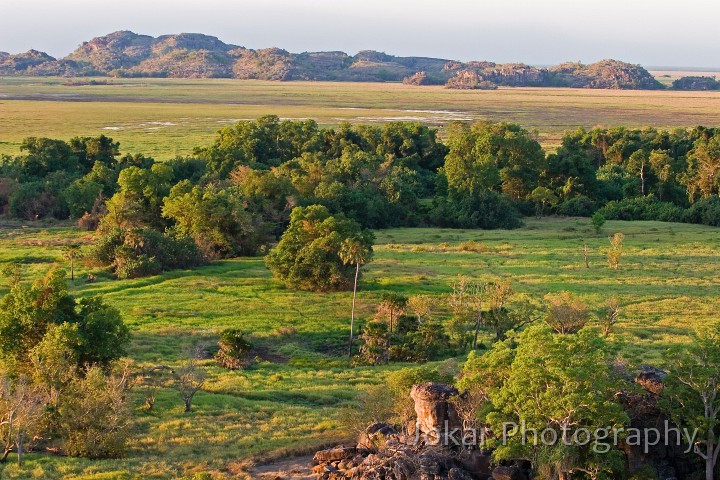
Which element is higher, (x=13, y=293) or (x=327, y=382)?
(x=13, y=293)

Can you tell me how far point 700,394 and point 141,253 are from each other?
32.6 meters

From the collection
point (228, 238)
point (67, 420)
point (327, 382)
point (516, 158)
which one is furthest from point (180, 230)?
point (516, 158)

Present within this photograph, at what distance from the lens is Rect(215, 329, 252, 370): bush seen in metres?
29.6

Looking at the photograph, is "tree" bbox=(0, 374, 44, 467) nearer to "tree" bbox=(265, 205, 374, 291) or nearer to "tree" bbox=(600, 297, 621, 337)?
"tree" bbox=(265, 205, 374, 291)

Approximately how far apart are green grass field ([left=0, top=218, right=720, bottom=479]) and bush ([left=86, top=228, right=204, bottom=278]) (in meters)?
1.11

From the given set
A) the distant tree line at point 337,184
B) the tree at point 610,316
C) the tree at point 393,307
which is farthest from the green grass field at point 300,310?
the distant tree line at point 337,184

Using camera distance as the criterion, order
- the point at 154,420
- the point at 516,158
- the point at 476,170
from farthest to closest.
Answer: the point at 516,158, the point at 476,170, the point at 154,420

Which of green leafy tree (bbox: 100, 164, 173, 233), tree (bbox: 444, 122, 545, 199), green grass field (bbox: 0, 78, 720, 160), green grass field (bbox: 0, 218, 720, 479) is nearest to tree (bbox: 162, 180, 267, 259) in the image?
green grass field (bbox: 0, 218, 720, 479)

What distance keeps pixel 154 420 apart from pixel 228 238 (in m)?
25.9

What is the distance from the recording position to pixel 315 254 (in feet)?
131

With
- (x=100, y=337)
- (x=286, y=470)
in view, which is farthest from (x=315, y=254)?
(x=286, y=470)

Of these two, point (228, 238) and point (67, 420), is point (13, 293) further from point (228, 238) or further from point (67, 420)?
point (228, 238)

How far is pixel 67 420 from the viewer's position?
2153cm

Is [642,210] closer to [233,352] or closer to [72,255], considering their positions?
[72,255]
